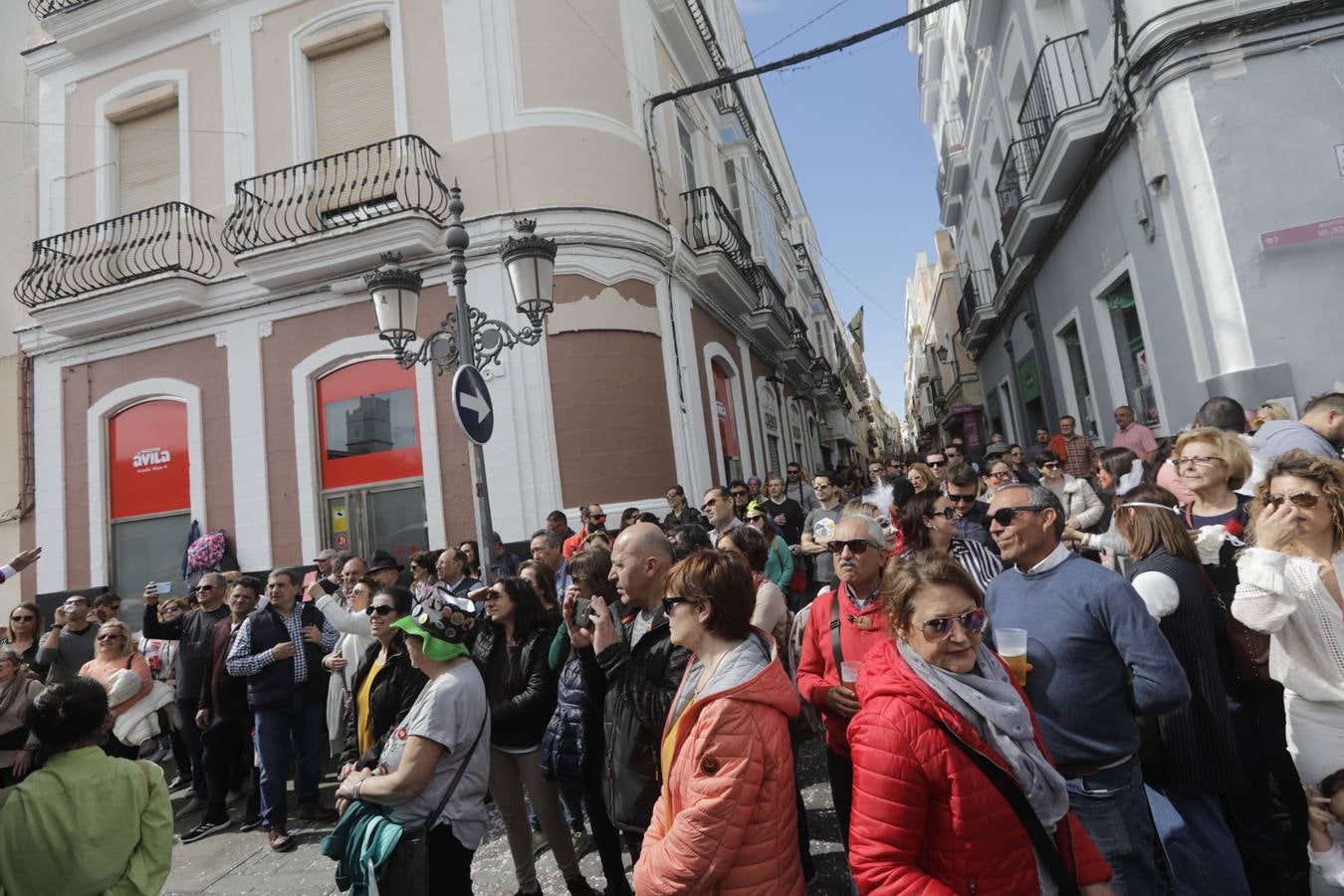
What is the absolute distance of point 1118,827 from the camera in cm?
218

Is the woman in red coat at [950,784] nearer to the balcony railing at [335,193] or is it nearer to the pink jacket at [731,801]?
the pink jacket at [731,801]

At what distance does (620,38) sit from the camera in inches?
411

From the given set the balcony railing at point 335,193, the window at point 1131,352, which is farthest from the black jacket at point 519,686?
the window at point 1131,352

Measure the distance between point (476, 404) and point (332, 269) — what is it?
5.61 m

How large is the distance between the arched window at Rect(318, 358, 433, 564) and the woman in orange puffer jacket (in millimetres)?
7919

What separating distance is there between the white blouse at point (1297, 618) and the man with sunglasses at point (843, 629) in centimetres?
118

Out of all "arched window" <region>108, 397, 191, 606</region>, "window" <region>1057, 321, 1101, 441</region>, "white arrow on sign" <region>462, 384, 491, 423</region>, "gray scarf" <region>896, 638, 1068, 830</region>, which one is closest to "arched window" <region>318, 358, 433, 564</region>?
"arched window" <region>108, 397, 191, 606</region>

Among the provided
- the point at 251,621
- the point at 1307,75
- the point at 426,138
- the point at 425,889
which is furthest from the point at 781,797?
the point at 426,138

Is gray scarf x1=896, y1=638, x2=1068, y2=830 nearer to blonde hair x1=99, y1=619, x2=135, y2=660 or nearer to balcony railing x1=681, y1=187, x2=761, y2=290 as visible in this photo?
blonde hair x1=99, y1=619, x2=135, y2=660

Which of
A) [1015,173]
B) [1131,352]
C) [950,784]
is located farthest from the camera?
[1015,173]

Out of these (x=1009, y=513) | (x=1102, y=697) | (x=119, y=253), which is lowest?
(x=1102, y=697)

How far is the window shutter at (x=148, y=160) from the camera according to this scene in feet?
36.2

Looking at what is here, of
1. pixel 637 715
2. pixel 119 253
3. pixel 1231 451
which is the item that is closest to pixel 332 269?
pixel 119 253

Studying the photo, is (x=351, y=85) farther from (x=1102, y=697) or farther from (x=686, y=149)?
(x=1102, y=697)
